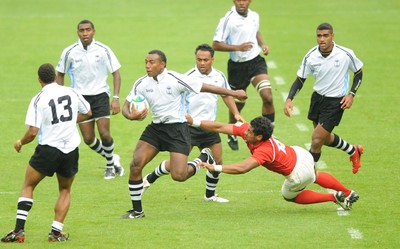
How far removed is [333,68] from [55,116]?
5.67 m

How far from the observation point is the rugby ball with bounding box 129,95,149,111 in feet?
51.7

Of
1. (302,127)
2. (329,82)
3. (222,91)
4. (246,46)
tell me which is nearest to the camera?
(222,91)

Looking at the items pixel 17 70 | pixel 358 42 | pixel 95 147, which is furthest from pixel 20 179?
pixel 358 42

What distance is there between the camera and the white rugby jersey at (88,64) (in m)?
18.7

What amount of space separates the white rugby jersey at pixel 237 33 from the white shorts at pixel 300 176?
5798mm

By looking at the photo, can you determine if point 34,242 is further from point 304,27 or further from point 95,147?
point 304,27

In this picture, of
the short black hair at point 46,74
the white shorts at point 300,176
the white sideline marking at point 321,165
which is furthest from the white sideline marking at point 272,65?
the short black hair at point 46,74

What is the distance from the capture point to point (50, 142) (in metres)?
14.3

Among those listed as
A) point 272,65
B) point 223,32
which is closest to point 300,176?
point 223,32

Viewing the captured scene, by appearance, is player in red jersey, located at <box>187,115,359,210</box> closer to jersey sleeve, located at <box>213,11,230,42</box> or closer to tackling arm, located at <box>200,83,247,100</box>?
tackling arm, located at <box>200,83,247,100</box>

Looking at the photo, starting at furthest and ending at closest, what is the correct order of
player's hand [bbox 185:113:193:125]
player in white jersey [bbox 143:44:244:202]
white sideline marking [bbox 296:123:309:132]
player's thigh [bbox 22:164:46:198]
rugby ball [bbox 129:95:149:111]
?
white sideline marking [bbox 296:123:309:132] → player in white jersey [bbox 143:44:244:202] → player's hand [bbox 185:113:193:125] → rugby ball [bbox 129:95:149:111] → player's thigh [bbox 22:164:46:198]

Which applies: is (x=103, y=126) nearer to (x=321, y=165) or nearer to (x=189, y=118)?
(x=189, y=118)

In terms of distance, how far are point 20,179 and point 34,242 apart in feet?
14.6

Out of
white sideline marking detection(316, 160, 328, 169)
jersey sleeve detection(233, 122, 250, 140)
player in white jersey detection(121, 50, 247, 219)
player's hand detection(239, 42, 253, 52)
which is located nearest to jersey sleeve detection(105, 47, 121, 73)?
player in white jersey detection(121, 50, 247, 219)
